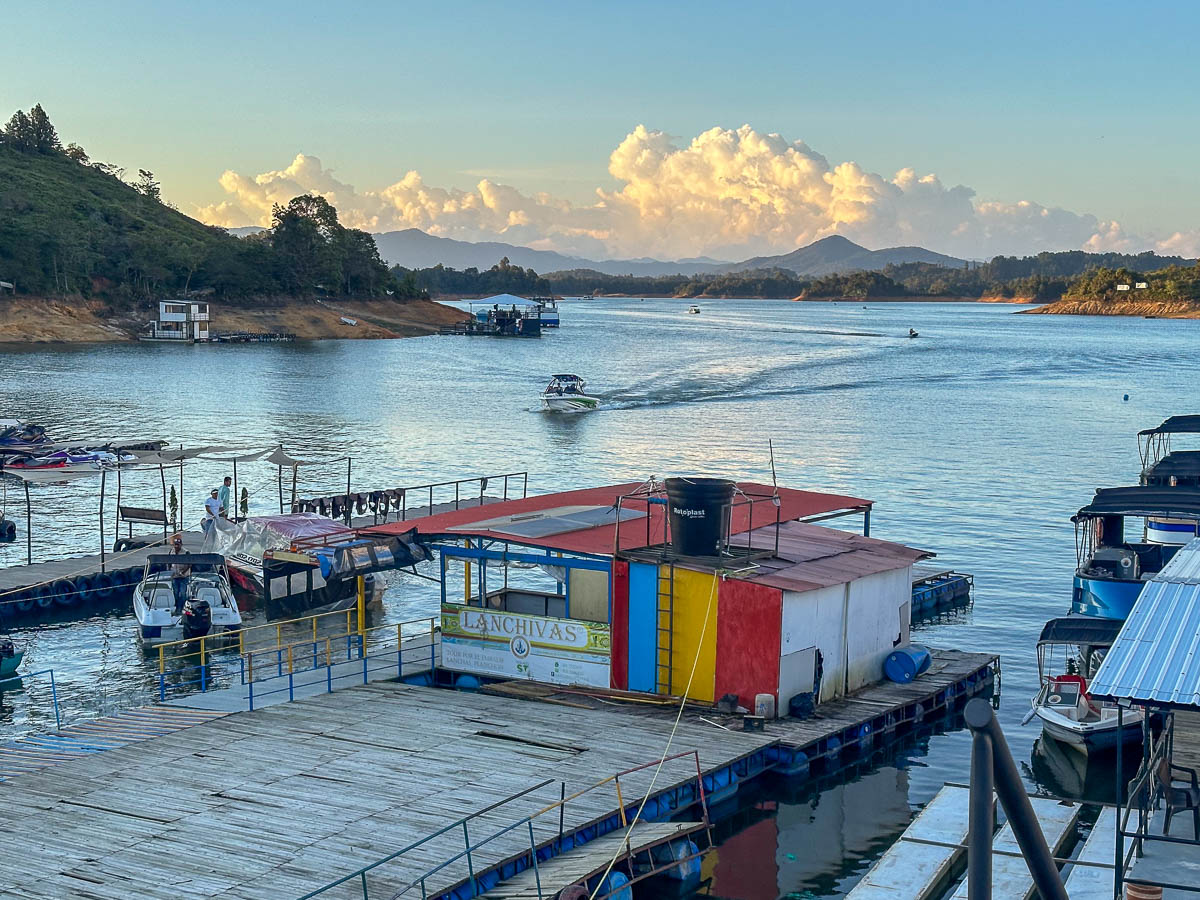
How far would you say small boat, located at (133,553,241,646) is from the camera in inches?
1415

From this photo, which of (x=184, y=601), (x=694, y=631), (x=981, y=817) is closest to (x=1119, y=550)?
(x=694, y=631)

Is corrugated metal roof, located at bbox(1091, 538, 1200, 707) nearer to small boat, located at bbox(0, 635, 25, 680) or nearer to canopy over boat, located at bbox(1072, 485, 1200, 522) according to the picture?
canopy over boat, located at bbox(1072, 485, 1200, 522)

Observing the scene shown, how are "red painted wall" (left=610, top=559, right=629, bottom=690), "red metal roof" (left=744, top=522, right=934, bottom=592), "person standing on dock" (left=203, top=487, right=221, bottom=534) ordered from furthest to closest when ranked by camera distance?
"person standing on dock" (left=203, top=487, right=221, bottom=534)
"red painted wall" (left=610, top=559, right=629, bottom=690)
"red metal roof" (left=744, top=522, right=934, bottom=592)

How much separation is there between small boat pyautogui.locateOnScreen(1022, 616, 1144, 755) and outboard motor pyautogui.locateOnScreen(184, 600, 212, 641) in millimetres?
22078

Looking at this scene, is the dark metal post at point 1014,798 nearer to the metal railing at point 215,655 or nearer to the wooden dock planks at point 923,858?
the wooden dock planks at point 923,858

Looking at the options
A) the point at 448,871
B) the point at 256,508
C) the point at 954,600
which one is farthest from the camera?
the point at 256,508

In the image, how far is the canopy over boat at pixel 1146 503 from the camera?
3594 cm

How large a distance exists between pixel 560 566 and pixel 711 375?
116426 mm

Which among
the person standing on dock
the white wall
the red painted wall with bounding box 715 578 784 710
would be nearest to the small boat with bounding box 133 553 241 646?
the person standing on dock

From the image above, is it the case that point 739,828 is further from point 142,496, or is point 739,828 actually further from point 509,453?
point 509,453

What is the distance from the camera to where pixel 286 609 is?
40.0m

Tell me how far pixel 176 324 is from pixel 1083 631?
6808 inches

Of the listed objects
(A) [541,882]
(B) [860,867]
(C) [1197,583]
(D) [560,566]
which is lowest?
(B) [860,867]

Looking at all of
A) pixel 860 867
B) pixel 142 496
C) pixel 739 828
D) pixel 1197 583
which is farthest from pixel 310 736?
pixel 142 496
